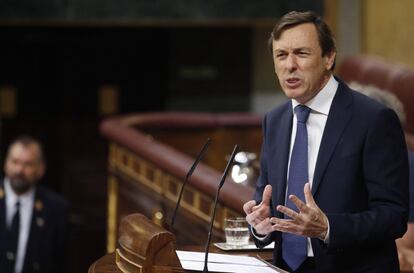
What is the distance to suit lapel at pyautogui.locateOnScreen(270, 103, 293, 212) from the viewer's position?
9.66 ft

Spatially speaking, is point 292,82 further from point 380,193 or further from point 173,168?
point 173,168

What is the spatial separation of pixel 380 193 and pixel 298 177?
24 cm

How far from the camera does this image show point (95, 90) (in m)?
9.79

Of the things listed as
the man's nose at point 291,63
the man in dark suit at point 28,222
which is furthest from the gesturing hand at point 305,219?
the man in dark suit at point 28,222

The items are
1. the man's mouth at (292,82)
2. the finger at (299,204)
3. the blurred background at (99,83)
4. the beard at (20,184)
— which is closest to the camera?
the finger at (299,204)

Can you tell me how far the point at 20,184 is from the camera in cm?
639

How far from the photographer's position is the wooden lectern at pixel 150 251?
276 centimetres

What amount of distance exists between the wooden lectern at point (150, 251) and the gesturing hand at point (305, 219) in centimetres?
29

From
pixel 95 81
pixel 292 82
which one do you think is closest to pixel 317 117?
pixel 292 82

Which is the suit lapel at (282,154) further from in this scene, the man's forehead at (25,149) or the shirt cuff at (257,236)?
the man's forehead at (25,149)

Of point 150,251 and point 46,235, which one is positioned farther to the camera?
point 46,235

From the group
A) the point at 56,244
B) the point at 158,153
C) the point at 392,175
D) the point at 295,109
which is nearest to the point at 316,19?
the point at 295,109

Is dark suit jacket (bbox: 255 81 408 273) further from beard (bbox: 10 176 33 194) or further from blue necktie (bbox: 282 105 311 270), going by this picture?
beard (bbox: 10 176 33 194)

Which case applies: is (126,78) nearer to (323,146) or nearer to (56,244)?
(56,244)
